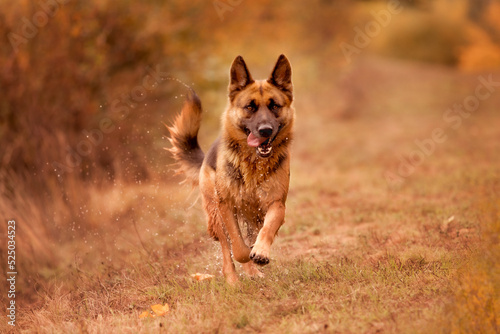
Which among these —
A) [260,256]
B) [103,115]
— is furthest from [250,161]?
[103,115]

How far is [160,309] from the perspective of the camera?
14.5ft

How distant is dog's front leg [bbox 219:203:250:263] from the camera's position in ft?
16.2

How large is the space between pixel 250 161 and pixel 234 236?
0.73 m

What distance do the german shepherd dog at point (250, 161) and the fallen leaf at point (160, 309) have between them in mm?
704

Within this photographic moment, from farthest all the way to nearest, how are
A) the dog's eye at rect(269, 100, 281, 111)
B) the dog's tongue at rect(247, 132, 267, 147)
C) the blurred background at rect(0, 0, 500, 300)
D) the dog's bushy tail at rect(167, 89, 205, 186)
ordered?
1. the blurred background at rect(0, 0, 500, 300)
2. the dog's bushy tail at rect(167, 89, 205, 186)
3. the dog's eye at rect(269, 100, 281, 111)
4. the dog's tongue at rect(247, 132, 267, 147)

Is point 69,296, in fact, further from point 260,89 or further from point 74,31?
point 74,31

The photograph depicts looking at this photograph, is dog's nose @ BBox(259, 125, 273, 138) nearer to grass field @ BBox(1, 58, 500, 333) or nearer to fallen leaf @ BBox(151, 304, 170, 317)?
grass field @ BBox(1, 58, 500, 333)

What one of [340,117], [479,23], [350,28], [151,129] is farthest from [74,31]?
[479,23]

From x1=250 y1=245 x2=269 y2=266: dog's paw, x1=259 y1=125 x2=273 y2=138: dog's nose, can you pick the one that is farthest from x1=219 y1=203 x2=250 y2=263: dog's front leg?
x1=259 y1=125 x2=273 y2=138: dog's nose

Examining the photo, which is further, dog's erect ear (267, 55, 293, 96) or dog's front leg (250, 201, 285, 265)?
dog's erect ear (267, 55, 293, 96)

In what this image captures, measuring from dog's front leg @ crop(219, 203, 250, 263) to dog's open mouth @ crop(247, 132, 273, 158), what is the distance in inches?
25.6

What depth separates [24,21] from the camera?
27.7ft

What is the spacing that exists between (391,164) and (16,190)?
7292 mm

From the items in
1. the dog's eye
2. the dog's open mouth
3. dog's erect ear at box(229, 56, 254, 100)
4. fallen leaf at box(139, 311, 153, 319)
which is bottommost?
fallen leaf at box(139, 311, 153, 319)
